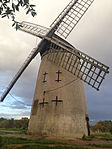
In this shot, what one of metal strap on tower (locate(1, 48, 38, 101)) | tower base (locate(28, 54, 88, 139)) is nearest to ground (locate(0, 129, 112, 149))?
tower base (locate(28, 54, 88, 139))

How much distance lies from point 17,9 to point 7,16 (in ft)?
1.04

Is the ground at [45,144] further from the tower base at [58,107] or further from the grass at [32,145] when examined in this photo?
the tower base at [58,107]

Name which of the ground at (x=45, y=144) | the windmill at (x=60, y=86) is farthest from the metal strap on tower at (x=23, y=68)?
the ground at (x=45, y=144)

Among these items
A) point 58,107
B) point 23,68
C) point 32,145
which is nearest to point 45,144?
point 32,145

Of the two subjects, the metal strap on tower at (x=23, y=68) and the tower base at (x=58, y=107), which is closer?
the tower base at (x=58, y=107)

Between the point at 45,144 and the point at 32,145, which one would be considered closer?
the point at 32,145

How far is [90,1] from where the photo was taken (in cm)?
1496

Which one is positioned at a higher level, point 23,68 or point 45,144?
point 23,68

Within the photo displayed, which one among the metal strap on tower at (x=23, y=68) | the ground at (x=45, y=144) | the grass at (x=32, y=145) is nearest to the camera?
the grass at (x=32, y=145)

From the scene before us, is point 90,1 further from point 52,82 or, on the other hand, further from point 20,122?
point 20,122

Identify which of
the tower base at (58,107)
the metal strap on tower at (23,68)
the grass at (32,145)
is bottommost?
the grass at (32,145)

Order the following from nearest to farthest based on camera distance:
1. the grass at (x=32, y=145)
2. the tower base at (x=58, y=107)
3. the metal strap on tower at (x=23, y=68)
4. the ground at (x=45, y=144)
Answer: the grass at (x=32, y=145) → the ground at (x=45, y=144) → the tower base at (x=58, y=107) → the metal strap on tower at (x=23, y=68)

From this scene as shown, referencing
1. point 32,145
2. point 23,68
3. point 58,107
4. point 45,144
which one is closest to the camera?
point 32,145

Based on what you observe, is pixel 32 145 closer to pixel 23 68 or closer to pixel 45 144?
pixel 45 144
